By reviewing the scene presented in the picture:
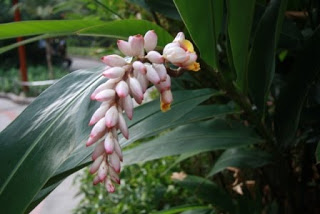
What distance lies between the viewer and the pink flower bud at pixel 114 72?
0.33m

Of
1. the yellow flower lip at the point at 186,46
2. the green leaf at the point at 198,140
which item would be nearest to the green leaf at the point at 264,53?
the green leaf at the point at 198,140

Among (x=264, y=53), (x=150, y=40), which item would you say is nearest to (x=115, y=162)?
(x=150, y=40)

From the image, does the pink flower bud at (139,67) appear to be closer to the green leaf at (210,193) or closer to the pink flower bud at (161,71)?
the pink flower bud at (161,71)

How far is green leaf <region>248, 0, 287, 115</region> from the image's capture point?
0.58m

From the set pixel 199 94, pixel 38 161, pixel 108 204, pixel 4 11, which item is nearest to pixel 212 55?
pixel 199 94

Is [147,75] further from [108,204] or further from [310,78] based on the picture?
[108,204]

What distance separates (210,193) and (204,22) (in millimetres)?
507

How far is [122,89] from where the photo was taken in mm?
323

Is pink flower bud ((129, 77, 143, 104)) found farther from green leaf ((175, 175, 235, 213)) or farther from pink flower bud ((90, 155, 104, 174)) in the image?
green leaf ((175, 175, 235, 213))

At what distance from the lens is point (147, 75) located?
0.34 m

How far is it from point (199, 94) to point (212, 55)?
14 cm

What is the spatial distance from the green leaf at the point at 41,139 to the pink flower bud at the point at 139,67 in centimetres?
10

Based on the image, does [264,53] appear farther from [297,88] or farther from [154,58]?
[154,58]

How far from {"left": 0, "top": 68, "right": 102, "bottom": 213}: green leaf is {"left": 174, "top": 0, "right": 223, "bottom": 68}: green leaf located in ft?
0.42
